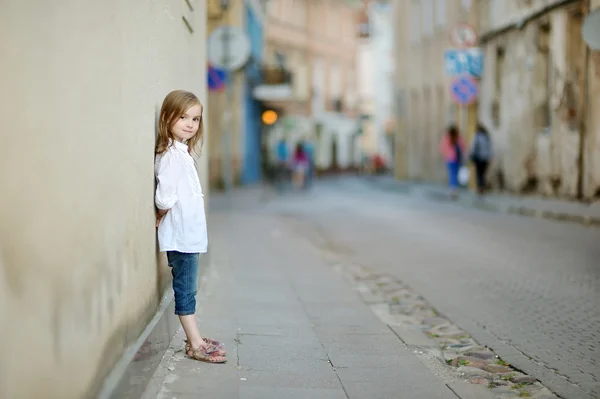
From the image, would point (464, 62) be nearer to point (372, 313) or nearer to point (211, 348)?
point (372, 313)

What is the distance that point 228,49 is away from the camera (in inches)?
669

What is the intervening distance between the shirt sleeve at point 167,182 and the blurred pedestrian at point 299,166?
25.4 meters

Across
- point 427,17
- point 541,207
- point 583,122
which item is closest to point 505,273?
point 541,207

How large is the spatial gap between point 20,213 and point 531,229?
12.0m

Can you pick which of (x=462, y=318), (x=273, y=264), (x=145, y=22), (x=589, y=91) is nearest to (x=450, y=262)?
(x=273, y=264)

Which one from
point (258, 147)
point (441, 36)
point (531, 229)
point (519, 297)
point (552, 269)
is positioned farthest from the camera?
point (258, 147)

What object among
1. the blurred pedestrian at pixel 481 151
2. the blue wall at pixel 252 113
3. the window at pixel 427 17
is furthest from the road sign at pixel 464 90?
the blue wall at pixel 252 113

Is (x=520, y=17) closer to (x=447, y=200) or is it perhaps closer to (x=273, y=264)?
(x=447, y=200)

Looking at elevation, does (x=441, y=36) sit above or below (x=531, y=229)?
above

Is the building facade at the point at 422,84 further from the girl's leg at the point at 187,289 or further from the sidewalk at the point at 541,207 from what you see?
the girl's leg at the point at 187,289

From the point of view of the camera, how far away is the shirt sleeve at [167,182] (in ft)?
16.1

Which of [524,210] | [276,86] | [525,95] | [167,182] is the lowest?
[524,210]

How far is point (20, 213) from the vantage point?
2699 mm

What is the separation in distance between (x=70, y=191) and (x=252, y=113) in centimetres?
3801
